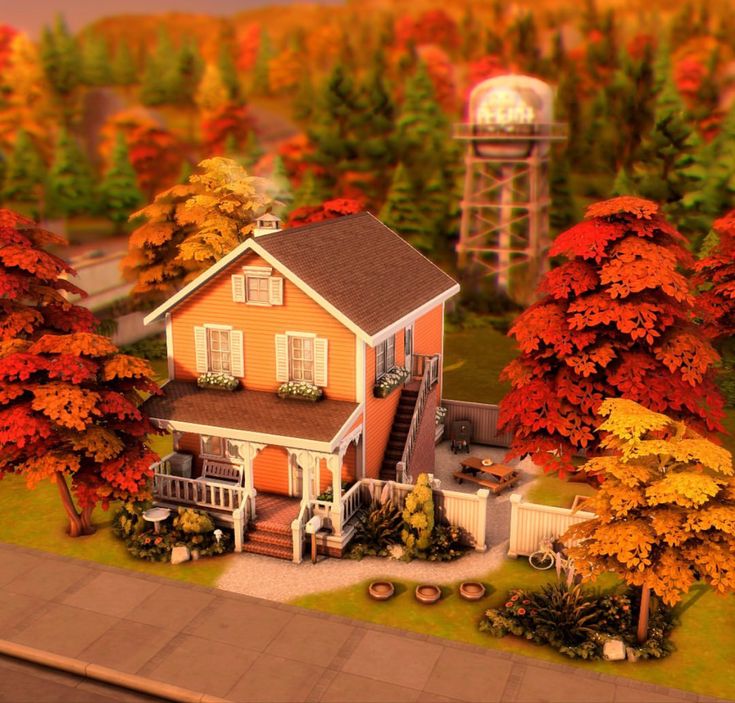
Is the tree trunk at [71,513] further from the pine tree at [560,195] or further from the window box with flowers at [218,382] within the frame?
the pine tree at [560,195]

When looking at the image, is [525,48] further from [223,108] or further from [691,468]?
[691,468]

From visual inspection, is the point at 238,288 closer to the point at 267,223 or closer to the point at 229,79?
the point at 267,223

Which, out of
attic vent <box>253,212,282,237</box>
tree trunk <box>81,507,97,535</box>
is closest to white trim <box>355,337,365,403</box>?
attic vent <box>253,212,282,237</box>

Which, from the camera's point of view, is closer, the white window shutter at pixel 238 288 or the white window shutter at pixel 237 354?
the white window shutter at pixel 238 288

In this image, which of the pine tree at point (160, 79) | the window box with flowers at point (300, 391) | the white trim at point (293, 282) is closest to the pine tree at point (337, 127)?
the white trim at point (293, 282)

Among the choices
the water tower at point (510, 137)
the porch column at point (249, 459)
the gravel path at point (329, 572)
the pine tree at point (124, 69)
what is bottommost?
the gravel path at point (329, 572)

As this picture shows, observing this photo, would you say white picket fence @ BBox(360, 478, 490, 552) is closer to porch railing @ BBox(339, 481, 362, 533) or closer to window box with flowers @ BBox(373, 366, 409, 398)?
porch railing @ BBox(339, 481, 362, 533)

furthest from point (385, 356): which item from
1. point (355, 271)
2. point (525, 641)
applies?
point (525, 641)
